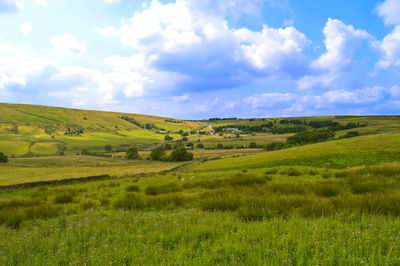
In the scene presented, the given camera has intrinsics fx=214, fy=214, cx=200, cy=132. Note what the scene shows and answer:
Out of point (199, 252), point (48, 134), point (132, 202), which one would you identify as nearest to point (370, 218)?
point (199, 252)

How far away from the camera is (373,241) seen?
3.77 metres

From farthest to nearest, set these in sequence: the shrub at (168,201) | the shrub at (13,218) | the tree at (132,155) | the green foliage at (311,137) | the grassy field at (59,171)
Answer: the tree at (132,155) → the green foliage at (311,137) → the grassy field at (59,171) → the shrub at (168,201) → the shrub at (13,218)

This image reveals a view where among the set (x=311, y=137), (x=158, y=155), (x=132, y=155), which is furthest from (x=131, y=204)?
(x=311, y=137)

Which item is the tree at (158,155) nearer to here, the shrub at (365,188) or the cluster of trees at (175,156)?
the cluster of trees at (175,156)

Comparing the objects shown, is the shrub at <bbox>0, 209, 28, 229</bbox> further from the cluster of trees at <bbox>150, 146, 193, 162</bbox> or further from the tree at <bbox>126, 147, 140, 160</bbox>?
the tree at <bbox>126, 147, 140, 160</bbox>

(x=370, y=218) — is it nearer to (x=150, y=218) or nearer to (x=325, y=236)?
(x=325, y=236)

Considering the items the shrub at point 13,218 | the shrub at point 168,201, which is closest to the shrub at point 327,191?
the shrub at point 168,201

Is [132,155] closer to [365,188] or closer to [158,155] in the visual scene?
[158,155]

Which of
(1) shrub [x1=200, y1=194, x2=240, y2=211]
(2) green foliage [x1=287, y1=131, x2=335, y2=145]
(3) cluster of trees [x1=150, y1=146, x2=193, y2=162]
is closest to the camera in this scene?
(1) shrub [x1=200, y1=194, x2=240, y2=211]

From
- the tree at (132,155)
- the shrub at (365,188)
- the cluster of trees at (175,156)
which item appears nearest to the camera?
the shrub at (365,188)

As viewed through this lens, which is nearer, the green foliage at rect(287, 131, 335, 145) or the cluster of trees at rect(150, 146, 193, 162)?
the cluster of trees at rect(150, 146, 193, 162)

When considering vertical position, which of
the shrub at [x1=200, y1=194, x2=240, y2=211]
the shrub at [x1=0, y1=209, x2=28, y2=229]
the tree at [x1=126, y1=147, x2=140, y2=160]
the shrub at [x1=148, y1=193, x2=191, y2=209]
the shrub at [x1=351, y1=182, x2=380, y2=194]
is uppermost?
the shrub at [x1=351, y1=182, x2=380, y2=194]

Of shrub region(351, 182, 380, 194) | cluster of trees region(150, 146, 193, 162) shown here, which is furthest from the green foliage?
shrub region(351, 182, 380, 194)

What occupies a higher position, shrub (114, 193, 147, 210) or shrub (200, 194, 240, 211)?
shrub (200, 194, 240, 211)
